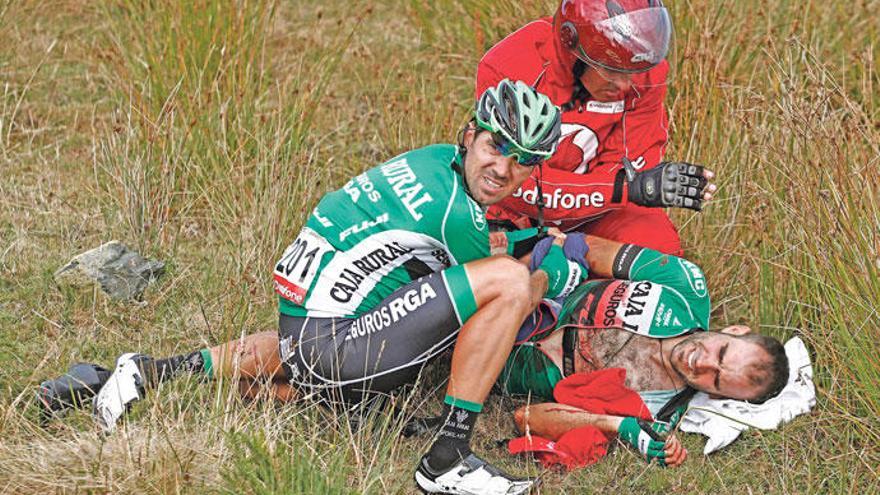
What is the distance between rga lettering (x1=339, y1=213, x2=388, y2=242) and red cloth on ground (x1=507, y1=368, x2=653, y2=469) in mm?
1094

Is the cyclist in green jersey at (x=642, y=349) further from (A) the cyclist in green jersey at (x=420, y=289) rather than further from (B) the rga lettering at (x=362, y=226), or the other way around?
(B) the rga lettering at (x=362, y=226)

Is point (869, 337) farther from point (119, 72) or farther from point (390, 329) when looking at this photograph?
point (119, 72)

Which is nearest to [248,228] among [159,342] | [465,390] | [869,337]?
[159,342]

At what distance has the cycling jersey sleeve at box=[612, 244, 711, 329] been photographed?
230 inches

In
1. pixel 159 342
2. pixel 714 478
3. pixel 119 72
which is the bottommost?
pixel 714 478

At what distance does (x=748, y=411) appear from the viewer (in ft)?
18.4

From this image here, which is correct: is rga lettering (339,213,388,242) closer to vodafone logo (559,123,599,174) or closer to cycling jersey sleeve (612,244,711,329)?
vodafone logo (559,123,599,174)

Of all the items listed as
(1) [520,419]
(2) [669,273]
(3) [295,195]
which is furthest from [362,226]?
(3) [295,195]

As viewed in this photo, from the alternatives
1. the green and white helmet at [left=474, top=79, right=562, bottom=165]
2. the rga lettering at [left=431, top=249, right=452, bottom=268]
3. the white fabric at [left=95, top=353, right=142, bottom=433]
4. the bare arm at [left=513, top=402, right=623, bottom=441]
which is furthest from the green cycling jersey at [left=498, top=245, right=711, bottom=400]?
the white fabric at [left=95, top=353, right=142, bottom=433]

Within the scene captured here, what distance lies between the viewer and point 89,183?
23.4 feet

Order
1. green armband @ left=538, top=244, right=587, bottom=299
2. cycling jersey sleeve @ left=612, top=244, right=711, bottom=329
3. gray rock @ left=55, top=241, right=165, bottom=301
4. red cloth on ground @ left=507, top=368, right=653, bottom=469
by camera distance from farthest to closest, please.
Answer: gray rock @ left=55, top=241, right=165, bottom=301, cycling jersey sleeve @ left=612, top=244, right=711, bottom=329, green armband @ left=538, top=244, right=587, bottom=299, red cloth on ground @ left=507, top=368, right=653, bottom=469

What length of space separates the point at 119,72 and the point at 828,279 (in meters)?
4.37

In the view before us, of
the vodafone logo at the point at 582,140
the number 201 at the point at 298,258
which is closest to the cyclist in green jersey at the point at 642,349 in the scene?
the vodafone logo at the point at 582,140

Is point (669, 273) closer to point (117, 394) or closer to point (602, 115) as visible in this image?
point (602, 115)
